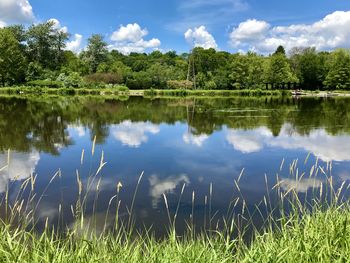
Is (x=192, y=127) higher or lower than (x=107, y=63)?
lower

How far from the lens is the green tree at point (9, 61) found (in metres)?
75.3

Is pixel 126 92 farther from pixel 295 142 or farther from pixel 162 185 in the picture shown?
pixel 162 185

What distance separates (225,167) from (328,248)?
28.2ft

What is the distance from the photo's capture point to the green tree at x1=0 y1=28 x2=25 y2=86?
247 feet

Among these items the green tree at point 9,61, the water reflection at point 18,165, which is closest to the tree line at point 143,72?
the green tree at point 9,61

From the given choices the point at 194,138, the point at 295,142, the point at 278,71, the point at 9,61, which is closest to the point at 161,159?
the point at 194,138

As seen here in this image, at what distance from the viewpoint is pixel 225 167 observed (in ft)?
40.5

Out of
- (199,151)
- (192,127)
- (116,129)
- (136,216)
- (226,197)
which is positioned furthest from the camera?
(192,127)

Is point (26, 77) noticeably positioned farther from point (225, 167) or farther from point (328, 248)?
point (328, 248)

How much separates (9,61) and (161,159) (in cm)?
7165

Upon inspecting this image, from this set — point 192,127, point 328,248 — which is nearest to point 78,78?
point 192,127

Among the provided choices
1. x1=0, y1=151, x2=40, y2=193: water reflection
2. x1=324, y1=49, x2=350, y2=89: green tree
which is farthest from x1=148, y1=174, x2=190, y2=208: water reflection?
x1=324, y1=49, x2=350, y2=89: green tree

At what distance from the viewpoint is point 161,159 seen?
1354 cm

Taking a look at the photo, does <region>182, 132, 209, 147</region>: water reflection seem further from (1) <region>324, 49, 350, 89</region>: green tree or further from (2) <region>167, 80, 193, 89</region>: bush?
(1) <region>324, 49, 350, 89</region>: green tree
